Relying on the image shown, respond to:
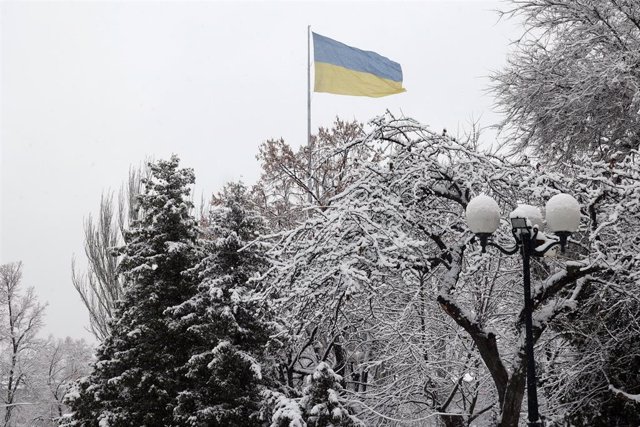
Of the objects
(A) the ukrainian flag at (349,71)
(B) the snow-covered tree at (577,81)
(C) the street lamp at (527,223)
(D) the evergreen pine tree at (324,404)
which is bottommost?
(D) the evergreen pine tree at (324,404)

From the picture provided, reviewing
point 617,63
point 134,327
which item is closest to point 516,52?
point 617,63

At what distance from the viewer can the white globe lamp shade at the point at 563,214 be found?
6.39 m

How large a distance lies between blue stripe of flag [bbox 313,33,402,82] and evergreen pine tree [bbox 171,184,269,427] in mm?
5362

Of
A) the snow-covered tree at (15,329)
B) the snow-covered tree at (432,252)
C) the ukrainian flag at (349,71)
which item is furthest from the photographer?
the snow-covered tree at (15,329)

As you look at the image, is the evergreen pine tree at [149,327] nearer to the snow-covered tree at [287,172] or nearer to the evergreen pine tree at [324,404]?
the evergreen pine tree at [324,404]

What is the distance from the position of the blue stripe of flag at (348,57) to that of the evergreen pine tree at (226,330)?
17.6ft

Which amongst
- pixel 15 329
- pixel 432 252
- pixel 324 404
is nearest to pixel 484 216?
pixel 432 252

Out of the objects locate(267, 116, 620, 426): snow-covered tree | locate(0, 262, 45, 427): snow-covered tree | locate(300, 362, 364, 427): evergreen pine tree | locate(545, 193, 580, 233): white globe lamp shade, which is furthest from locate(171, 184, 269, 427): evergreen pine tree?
locate(0, 262, 45, 427): snow-covered tree

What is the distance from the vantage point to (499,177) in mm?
9008

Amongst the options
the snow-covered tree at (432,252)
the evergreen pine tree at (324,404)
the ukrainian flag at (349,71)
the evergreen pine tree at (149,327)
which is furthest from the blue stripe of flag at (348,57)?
the evergreen pine tree at (324,404)

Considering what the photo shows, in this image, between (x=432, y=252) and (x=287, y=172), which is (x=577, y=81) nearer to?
(x=432, y=252)

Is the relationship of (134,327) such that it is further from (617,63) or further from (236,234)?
(617,63)

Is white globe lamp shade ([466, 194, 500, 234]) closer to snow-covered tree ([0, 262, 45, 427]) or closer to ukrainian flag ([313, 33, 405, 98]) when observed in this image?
ukrainian flag ([313, 33, 405, 98])

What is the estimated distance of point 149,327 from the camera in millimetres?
13516
